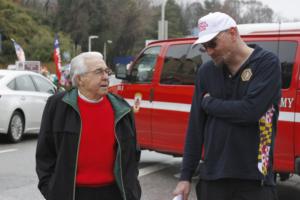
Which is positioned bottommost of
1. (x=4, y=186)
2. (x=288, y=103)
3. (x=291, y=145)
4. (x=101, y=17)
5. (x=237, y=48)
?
(x=4, y=186)

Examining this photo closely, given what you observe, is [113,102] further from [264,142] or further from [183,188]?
[264,142]

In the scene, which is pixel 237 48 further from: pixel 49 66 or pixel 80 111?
pixel 49 66

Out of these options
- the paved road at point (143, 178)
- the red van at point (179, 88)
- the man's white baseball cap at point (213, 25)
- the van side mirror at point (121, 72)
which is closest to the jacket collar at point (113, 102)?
the man's white baseball cap at point (213, 25)

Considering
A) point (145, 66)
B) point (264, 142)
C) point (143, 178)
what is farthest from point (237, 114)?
point (145, 66)

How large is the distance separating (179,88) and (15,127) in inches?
218

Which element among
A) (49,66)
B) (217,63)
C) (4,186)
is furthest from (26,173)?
(49,66)

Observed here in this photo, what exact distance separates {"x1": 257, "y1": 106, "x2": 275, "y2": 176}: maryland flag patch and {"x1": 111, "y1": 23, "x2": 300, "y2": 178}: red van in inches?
133

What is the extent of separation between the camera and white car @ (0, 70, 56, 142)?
11680 millimetres

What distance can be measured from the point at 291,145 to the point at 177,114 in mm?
1866

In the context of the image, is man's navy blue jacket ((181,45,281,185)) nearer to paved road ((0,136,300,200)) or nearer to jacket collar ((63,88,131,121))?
jacket collar ((63,88,131,121))

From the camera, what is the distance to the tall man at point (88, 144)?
3.36m

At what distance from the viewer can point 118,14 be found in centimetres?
8775

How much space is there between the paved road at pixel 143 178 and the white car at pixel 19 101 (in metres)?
0.92

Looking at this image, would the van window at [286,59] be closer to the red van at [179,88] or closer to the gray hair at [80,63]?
the red van at [179,88]
